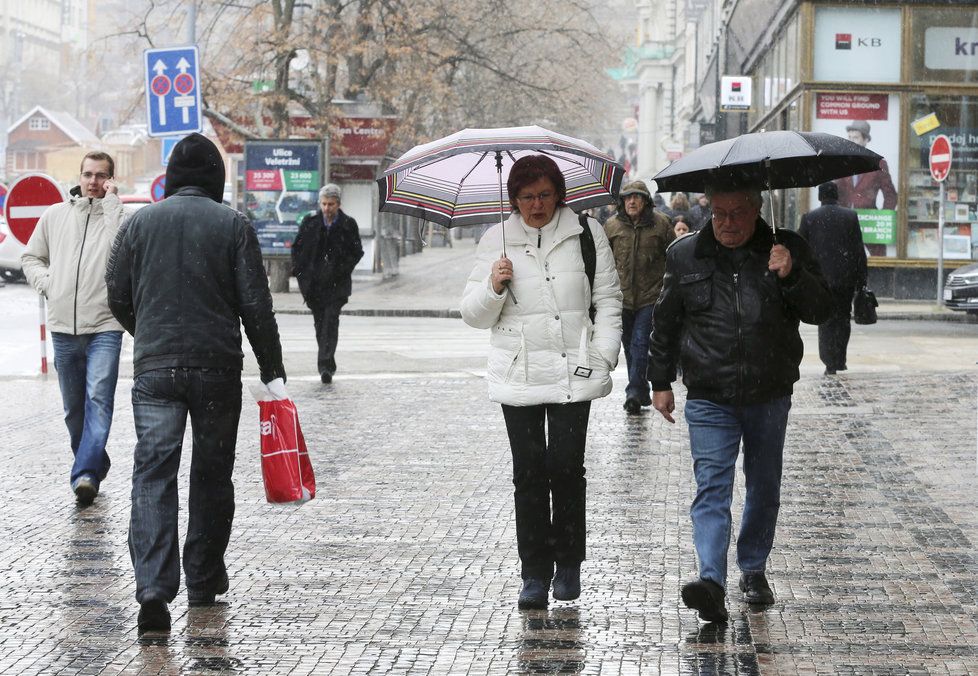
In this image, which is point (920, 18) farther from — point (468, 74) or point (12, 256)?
point (468, 74)

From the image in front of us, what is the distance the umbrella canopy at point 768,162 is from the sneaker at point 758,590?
1.48 m

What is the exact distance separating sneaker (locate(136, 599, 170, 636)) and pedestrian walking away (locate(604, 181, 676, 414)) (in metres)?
6.73

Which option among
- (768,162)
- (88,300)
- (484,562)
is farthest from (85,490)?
(768,162)

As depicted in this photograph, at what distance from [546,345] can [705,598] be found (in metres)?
1.13

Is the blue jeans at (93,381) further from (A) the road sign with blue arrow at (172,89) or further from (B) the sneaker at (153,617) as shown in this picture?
(A) the road sign with blue arrow at (172,89)

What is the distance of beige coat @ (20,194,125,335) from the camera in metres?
8.12

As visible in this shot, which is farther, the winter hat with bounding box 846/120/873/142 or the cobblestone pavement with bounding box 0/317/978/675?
the winter hat with bounding box 846/120/873/142

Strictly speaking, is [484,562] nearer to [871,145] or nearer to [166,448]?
[166,448]

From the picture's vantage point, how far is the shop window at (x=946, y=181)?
25438mm

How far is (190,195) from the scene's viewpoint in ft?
19.2

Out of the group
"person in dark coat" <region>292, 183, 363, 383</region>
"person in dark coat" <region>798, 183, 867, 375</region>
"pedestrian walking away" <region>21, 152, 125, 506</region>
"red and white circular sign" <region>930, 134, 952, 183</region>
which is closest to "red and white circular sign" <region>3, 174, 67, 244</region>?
"person in dark coat" <region>292, 183, 363, 383</region>

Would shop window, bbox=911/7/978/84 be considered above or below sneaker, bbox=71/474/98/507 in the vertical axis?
above

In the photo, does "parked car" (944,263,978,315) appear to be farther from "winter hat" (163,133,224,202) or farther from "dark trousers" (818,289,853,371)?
"winter hat" (163,133,224,202)

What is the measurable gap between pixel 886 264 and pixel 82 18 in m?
145
